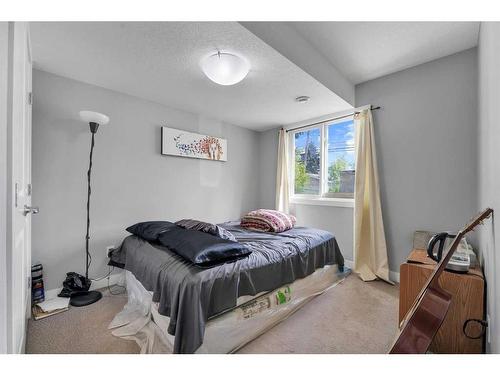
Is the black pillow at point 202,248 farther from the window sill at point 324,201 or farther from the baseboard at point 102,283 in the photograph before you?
the window sill at point 324,201

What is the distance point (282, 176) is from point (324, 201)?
773 millimetres

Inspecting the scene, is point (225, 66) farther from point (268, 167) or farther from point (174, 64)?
point (268, 167)

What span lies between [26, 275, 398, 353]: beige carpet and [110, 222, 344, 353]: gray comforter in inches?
12.5

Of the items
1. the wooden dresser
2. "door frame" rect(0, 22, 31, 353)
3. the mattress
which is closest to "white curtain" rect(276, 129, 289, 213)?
the mattress

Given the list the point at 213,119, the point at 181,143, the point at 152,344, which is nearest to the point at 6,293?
the point at 152,344

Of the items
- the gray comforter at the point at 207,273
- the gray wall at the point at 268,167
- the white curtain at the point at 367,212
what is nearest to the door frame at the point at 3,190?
the gray comforter at the point at 207,273

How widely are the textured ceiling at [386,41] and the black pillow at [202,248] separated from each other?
5.98 ft

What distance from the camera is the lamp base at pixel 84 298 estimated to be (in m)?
1.94

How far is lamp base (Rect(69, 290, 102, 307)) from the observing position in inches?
76.3

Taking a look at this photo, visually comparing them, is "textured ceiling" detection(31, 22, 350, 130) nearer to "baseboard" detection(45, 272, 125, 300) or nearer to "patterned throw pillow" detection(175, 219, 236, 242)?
"patterned throw pillow" detection(175, 219, 236, 242)

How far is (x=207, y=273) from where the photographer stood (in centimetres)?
135

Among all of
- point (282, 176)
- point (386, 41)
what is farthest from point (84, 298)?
point (386, 41)

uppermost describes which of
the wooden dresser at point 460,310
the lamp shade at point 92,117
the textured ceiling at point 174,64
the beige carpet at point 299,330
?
the textured ceiling at point 174,64

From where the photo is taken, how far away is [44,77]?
2008 mm
